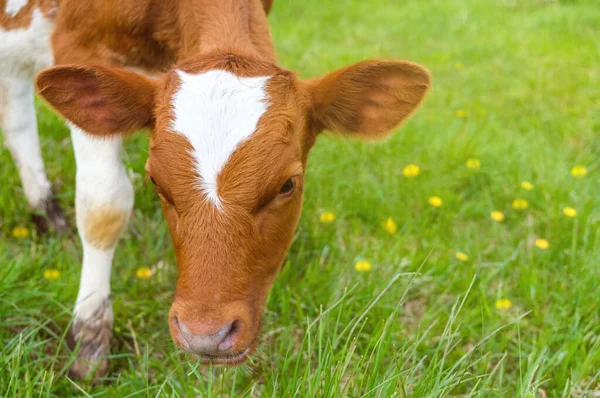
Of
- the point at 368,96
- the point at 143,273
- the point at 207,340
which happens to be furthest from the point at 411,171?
the point at 207,340

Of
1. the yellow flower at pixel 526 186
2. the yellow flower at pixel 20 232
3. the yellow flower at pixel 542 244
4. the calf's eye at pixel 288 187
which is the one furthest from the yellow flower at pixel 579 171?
the yellow flower at pixel 20 232

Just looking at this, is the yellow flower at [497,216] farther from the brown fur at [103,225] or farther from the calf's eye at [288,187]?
the brown fur at [103,225]

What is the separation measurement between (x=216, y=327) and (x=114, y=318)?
42.6 inches

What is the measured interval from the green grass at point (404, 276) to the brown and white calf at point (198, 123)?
0.70 ft

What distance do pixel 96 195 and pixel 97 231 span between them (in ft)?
0.54

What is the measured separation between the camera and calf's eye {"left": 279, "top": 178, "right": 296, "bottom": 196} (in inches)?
81.9

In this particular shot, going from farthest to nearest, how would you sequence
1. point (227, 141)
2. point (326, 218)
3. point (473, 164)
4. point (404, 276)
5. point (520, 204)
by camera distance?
point (473, 164)
point (520, 204)
point (326, 218)
point (404, 276)
point (227, 141)

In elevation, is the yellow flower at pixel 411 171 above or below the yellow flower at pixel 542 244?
below

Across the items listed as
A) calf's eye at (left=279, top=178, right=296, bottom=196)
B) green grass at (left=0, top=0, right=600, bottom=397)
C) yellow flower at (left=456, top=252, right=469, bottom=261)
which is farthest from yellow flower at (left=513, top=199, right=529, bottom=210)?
calf's eye at (left=279, top=178, right=296, bottom=196)

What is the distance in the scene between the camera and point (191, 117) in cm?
198

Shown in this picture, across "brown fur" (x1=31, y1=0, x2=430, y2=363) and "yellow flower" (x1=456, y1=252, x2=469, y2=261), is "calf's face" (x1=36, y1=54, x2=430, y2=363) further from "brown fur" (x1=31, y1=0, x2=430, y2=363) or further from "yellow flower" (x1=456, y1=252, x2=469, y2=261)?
"yellow flower" (x1=456, y1=252, x2=469, y2=261)

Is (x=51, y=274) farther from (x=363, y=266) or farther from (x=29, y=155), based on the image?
(x=363, y=266)

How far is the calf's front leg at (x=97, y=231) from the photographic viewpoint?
8.59 feet

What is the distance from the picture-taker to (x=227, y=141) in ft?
6.32
